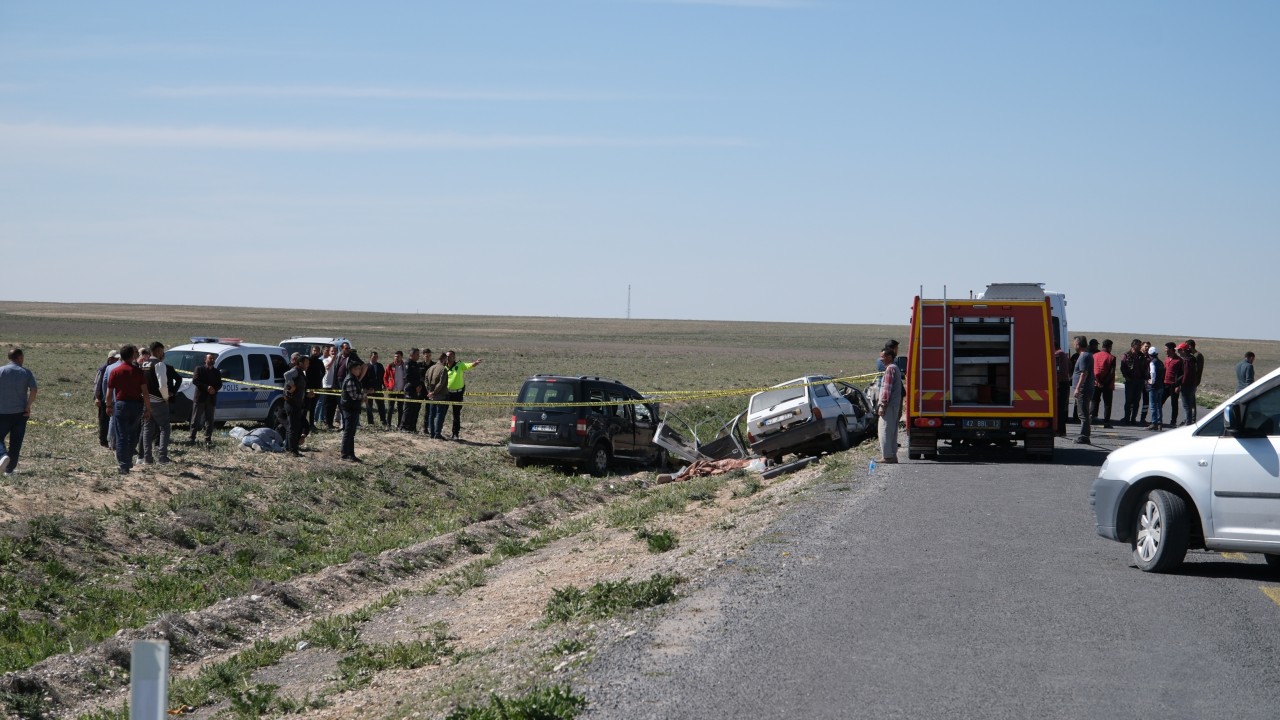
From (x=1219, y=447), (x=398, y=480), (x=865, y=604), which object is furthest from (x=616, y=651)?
(x=398, y=480)

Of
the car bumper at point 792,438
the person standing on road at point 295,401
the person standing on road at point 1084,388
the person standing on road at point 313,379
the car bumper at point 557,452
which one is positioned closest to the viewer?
the person standing on road at point 295,401

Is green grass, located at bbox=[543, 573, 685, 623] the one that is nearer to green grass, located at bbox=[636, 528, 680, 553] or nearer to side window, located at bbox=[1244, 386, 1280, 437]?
green grass, located at bbox=[636, 528, 680, 553]

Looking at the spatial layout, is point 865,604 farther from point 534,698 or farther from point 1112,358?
point 1112,358

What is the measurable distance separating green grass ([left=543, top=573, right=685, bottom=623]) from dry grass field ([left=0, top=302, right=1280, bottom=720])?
0.11 ft

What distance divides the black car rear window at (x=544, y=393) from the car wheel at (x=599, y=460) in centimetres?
99

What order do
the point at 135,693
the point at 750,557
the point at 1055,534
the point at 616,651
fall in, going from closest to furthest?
the point at 135,693
the point at 616,651
the point at 750,557
the point at 1055,534

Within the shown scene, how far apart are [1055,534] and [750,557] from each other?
3.15 metres

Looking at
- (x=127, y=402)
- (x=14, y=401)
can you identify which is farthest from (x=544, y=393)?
(x=14, y=401)

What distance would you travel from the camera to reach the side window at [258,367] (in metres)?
Result: 23.0

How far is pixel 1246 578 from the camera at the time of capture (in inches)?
372

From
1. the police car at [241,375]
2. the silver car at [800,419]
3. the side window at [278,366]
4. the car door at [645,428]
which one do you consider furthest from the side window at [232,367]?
the silver car at [800,419]

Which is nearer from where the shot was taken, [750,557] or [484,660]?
[484,660]

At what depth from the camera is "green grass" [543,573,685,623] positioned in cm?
876

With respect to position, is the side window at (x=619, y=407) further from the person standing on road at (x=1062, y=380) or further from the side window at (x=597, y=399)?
the person standing on road at (x=1062, y=380)
